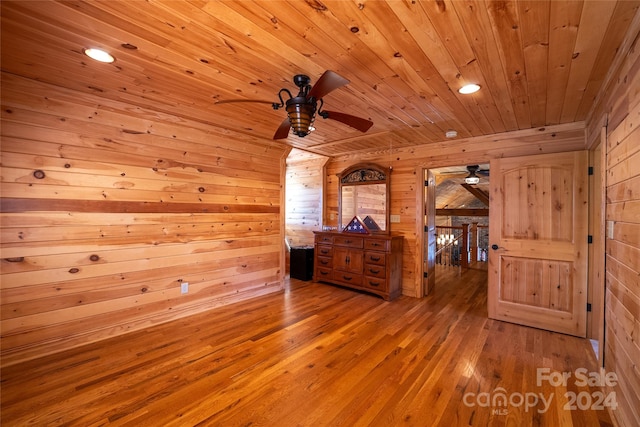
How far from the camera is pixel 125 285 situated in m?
2.90

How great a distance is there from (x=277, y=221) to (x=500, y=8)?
3.62 metres

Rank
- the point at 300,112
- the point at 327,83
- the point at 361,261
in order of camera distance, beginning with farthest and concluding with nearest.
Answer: the point at 361,261, the point at 300,112, the point at 327,83

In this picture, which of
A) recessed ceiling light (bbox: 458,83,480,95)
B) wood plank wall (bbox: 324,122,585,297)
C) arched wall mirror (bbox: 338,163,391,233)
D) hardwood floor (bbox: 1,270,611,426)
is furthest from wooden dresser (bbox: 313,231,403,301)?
recessed ceiling light (bbox: 458,83,480,95)

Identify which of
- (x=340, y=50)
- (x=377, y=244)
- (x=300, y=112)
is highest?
(x=340, y=50)

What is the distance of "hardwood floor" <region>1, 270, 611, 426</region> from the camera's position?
5.80 feet

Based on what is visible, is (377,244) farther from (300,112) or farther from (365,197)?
(300,112)

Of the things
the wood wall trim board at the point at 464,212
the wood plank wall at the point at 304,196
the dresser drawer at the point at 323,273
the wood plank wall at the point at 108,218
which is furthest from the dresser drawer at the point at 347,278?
the wood wall trim board at the point at 464,212

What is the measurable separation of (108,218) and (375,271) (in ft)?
11.0

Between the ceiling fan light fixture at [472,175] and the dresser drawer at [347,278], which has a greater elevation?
the ceiling fan light fixture at [472,175]

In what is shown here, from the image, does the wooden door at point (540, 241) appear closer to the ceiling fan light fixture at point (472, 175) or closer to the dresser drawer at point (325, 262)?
the ceiling fan light fixture at point (472, 175)

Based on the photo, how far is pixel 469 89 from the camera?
2.31 meters

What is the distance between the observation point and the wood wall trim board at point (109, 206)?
7.61 ft

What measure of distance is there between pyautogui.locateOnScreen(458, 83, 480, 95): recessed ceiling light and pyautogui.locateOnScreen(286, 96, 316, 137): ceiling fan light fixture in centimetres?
128

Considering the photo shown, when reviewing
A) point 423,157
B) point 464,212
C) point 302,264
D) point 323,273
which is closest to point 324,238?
point 323,273
